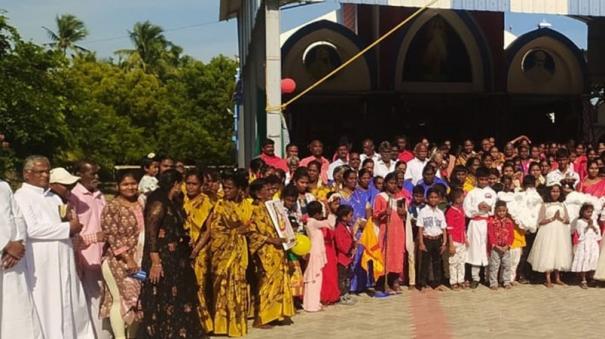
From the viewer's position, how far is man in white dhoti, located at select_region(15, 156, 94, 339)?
19.0 feet

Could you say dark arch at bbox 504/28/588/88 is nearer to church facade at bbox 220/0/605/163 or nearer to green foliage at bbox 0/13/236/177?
church facade at bbox 220/0/605/163

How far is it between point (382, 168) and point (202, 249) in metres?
3.98

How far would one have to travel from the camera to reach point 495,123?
19.5 meters

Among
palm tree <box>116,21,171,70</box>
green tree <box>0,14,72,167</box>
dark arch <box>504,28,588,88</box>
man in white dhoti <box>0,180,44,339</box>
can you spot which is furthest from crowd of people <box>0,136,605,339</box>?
palm tree <box>116,21,171,70</box>

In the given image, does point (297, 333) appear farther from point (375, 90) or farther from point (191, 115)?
point (191, 115)

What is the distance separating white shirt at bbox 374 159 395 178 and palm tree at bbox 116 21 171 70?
42743 mm

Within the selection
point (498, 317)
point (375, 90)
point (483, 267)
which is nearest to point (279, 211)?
point (498, 317)

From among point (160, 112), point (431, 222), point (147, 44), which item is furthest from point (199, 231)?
point (147, 44)

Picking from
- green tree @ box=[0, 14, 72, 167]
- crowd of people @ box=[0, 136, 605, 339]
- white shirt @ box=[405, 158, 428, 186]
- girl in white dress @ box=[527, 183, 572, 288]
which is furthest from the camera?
green tree @ box=[0, 14, 72, 167]

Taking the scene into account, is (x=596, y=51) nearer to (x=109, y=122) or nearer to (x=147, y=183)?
(x=147, y=183)

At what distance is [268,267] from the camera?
7.32 m

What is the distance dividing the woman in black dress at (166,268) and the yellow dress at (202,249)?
611mm

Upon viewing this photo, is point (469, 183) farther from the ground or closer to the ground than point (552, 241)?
farther from the ground

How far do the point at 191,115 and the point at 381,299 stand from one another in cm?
3203
